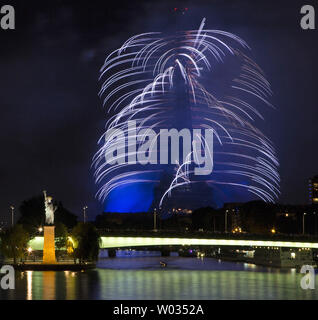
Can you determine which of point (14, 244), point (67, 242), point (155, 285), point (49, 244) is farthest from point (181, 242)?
point (155, 285)

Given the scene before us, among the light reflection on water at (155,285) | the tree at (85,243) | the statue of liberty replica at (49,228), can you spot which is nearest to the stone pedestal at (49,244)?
the statue of liberty replica at (49,228)

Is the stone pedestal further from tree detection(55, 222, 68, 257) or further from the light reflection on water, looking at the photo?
tree detection(55, 222, 68, 257)

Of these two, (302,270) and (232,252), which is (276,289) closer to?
(302,270)

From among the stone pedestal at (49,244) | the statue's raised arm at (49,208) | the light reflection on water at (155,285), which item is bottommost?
the light reflection on water at (155,285)

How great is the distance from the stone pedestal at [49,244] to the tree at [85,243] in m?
5.97

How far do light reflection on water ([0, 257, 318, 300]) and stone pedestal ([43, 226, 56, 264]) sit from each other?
2991 mm

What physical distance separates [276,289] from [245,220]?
83.8 metres

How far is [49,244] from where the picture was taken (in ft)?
286

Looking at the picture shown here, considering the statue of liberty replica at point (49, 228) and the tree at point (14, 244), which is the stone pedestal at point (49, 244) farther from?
the tree at point (14, 244)

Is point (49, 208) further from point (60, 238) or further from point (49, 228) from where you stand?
point (60, 238)

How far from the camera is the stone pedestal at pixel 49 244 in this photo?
86.9m

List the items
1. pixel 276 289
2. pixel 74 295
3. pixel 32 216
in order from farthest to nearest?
pixel 32 216 → pixel 276 289 → pixel 74 295
